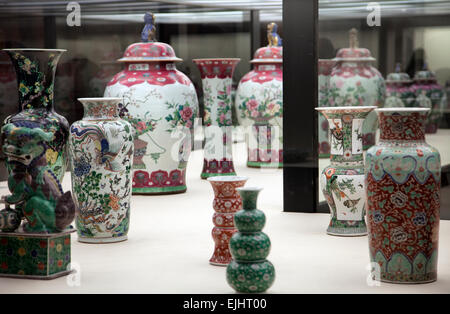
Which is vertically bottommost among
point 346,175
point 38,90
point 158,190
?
point 158,190

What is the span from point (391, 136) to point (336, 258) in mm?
704

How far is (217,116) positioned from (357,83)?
5.59 ft

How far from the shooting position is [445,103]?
463 cm

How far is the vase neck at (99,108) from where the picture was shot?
402cm

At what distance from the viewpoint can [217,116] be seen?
639cm

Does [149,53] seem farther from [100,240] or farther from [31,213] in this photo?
[31,213]

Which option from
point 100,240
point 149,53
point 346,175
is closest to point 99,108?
point 100,240

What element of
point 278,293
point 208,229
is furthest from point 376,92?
point 278,293

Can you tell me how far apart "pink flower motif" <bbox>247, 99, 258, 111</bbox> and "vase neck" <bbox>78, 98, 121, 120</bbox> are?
9.40ft

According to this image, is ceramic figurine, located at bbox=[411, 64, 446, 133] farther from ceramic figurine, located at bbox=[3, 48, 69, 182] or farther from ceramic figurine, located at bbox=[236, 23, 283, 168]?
ceramic figurine, located at bbox=[236, 23, 283, 168]

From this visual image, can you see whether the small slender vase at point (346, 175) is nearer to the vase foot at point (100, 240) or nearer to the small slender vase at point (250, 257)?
the vase foot at point (100, 240)

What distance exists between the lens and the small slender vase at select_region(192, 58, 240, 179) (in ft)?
20.5

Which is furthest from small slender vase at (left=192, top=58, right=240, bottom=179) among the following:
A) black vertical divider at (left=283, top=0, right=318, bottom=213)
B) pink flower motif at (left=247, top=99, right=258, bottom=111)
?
black vertical divider at (left=283, top=0, right=318, bottom=213)

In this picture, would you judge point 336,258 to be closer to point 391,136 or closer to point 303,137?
point 391,136
